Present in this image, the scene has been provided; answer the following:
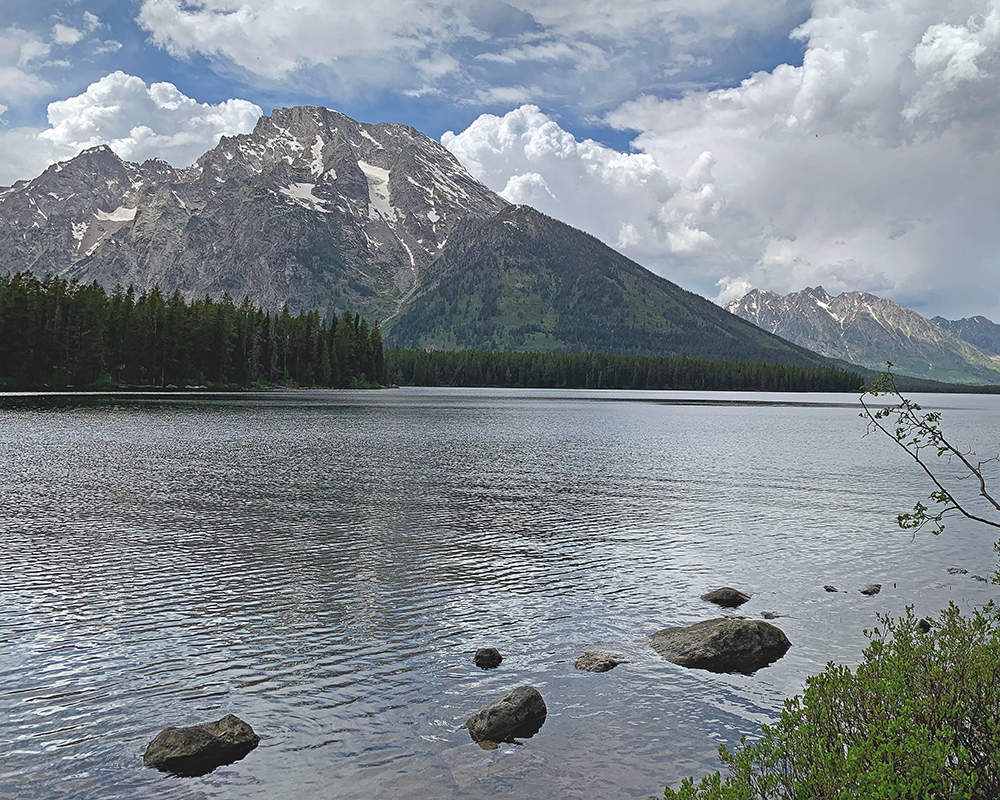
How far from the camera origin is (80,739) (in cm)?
1368

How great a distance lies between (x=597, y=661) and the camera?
18.4 meters

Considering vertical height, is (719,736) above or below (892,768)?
below

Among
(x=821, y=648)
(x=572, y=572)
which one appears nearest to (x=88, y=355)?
(x=572, y=572)

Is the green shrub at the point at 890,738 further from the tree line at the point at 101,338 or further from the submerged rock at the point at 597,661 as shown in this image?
the tree line at the point at 101,338

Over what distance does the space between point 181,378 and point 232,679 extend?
185593mm

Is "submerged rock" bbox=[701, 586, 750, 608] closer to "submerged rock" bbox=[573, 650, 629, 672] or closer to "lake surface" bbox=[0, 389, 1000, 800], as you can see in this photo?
"lake surface" bbox=[0, 389, 1000, 800]

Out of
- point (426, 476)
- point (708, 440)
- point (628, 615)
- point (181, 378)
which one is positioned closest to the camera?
point (628, 615)

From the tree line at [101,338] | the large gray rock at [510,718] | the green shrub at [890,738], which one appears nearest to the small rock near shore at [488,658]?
the large gray rock at [510,718]

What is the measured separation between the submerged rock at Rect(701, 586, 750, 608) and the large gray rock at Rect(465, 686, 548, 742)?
1081cm

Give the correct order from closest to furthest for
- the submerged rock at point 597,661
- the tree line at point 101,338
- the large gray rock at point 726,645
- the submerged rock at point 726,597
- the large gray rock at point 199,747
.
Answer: the large gray rock at point 199,747
the submerged rock at point 597,661
the large gray rock at point 726,645
the submerged rock at point 726,597
the tree line at point 101,338

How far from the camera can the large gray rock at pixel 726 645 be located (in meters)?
18.8

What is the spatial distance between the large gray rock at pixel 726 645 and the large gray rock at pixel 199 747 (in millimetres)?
10857

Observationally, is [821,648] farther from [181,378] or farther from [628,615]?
[181,378]

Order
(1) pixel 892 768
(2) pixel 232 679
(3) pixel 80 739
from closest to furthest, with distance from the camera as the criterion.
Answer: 1. (1) pixel 892 768
2. (3) pixel 80 739
3. (2) pixel 232 679
